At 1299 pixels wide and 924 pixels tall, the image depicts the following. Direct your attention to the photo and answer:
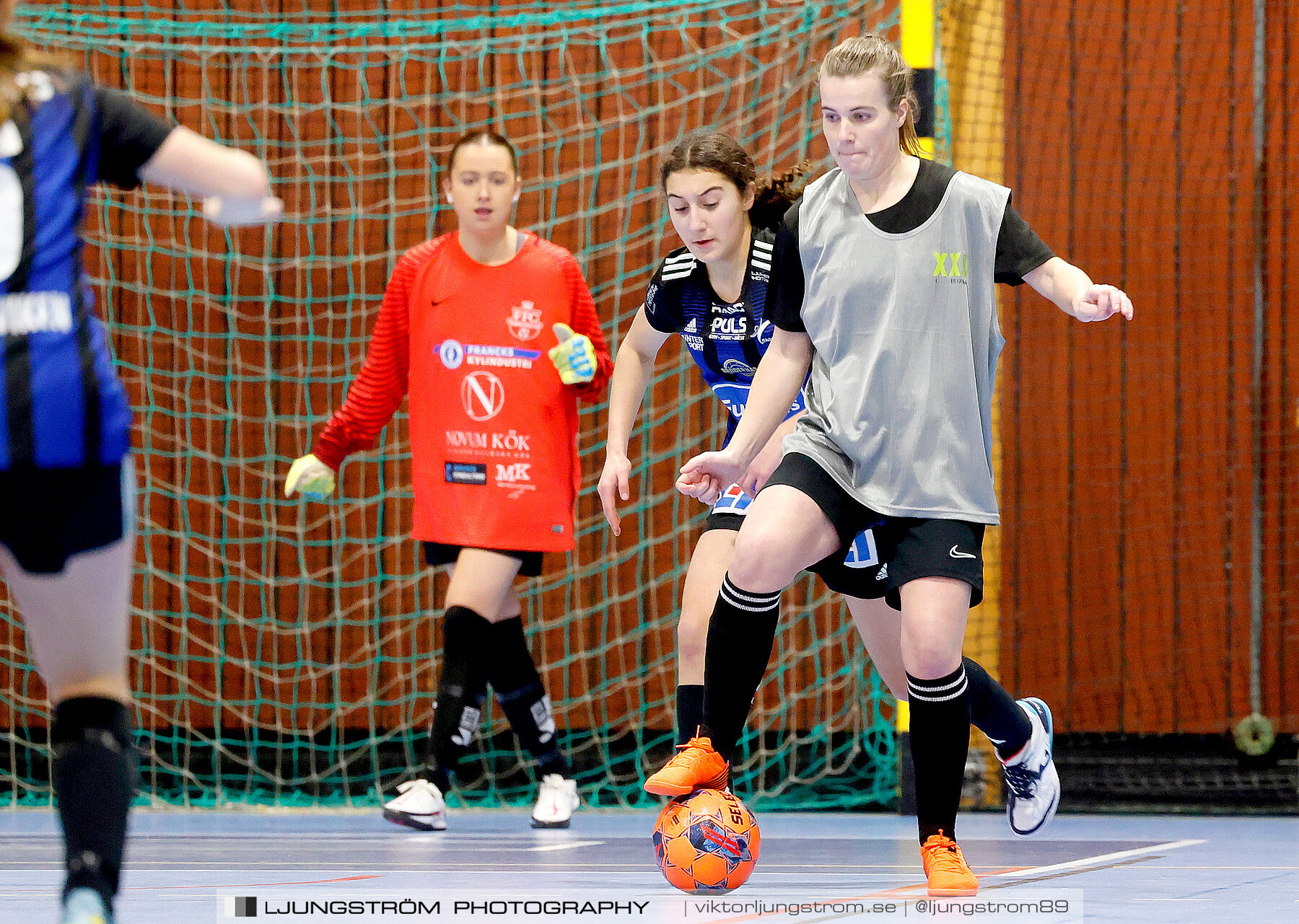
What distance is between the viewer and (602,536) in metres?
5.54

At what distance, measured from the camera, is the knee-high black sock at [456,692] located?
12.9 feet

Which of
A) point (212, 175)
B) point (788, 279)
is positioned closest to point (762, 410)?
point (788, 279)

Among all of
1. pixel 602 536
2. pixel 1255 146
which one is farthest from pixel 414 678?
pixel 1255 146

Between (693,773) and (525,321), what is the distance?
1.95 meters

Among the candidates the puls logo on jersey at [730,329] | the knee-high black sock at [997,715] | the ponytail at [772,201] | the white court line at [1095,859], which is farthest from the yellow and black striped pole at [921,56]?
the puls logo on jersey at [730,329]

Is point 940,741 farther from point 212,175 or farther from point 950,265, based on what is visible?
point 212,175

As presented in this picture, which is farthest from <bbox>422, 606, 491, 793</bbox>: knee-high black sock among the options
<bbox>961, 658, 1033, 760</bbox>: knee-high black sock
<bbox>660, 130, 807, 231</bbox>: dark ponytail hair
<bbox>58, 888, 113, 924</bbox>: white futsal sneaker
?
<bbox>58, 888, 113, 924</bbox>: white futsal sneaker

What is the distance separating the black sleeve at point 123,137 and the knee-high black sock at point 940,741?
61.0 inches

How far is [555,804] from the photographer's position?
4102 millimetres

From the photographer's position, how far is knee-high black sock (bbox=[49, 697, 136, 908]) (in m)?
1.58

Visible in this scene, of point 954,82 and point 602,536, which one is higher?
point 954,82

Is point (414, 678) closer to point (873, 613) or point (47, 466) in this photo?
point (873, 613)

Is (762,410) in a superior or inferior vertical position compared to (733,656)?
superior

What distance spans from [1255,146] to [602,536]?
2.95 meters
